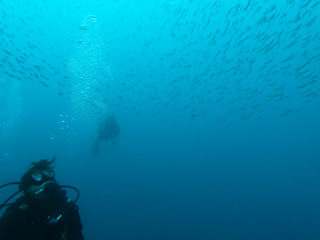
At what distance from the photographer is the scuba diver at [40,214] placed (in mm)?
2090

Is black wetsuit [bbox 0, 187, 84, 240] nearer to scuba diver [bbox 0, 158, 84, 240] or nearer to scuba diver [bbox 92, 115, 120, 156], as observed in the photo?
scuba diver [bbox 0, 158, 84, 240]

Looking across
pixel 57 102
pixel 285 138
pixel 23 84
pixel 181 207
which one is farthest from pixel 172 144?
pixel 285 138

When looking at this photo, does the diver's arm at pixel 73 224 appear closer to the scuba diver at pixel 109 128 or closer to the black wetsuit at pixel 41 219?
the black wetsuit at pixel 41 219

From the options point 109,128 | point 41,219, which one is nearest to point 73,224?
point 41,219

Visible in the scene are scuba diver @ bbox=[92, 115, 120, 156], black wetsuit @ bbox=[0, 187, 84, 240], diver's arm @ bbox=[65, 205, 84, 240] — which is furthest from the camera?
scuba diver @ bbox=[92, 115, 120, 156]

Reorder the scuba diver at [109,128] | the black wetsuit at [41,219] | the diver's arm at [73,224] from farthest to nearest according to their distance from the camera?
the scuba diver at [109,128] → the diver's arm at [73,224] → the black wetsuit at [41,219]

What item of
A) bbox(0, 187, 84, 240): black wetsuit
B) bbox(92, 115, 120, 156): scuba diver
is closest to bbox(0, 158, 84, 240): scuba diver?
A: bbox(0, 187, 84, 240): black wetsuit

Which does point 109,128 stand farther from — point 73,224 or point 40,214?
point 40,214

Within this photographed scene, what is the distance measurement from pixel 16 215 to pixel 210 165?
55013 mm

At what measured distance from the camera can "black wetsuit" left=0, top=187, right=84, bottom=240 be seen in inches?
82.1

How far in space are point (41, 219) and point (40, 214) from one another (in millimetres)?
52

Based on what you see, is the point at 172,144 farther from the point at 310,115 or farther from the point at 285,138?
the point at 285,138

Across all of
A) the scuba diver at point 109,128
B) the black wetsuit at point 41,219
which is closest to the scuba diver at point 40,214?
the black wetsuit at point 41,219

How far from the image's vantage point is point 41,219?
2174mm
